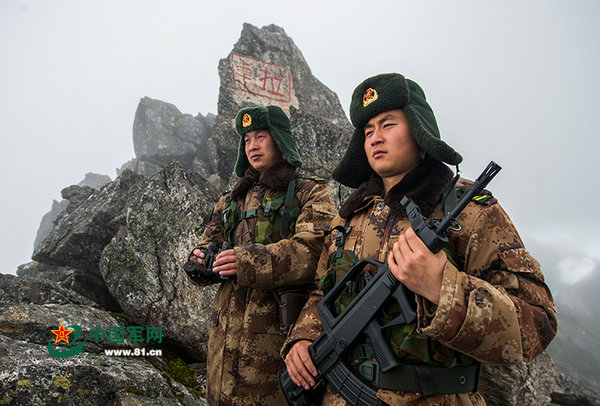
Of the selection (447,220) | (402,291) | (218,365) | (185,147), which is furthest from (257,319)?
(185,147)

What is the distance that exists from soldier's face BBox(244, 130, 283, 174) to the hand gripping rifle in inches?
89.0

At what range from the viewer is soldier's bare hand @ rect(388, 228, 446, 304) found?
1751mm

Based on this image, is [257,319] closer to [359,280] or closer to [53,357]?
[359,280]

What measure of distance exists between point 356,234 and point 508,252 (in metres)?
1.04

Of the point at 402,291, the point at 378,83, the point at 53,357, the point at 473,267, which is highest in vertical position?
the point at 378,83

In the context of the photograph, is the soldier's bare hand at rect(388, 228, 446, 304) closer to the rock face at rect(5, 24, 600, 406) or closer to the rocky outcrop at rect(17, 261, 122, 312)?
the rock face at rect(5, 24, 600, 406)

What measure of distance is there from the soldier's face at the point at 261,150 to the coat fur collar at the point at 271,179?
148 mm

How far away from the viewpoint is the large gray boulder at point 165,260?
5758 mm

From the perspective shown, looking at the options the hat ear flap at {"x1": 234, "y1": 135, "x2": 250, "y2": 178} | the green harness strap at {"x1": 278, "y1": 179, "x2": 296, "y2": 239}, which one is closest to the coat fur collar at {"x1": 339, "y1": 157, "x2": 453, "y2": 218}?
the green harness strap at {"x1": 278, "y1": 179, "x2": 296, "y2": 239}

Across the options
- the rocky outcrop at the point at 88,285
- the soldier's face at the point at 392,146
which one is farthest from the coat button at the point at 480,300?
the rocky outcrop at the point at 88,285

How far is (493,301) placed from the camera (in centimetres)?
165

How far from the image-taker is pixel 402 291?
6.46 ft

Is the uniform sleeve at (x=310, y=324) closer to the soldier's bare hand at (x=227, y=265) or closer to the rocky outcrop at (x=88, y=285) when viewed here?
the soldier's bare hand at (x=227, y=265)

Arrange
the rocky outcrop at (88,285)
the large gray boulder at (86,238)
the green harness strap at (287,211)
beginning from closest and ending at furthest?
the green harness strap at (287,211) < the rocky outcrop at (88,285) < the large gray boulder at (86,238)
